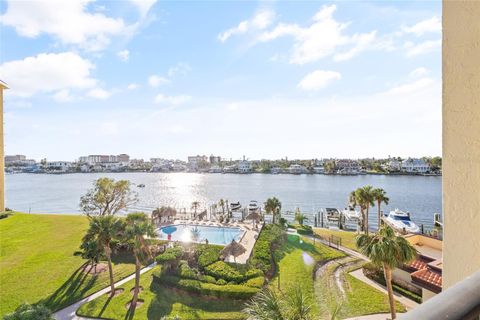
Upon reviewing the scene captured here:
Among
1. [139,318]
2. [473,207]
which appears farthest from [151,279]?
[473,207]

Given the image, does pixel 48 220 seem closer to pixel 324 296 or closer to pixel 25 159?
pixel 324 296

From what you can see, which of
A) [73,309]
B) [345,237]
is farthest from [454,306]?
[345,237]

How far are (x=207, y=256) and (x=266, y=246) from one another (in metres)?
4.51

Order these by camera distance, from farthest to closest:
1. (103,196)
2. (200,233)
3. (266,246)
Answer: (103,196) → (200,233) → (266,246)

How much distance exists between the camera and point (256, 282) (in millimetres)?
A: 16547

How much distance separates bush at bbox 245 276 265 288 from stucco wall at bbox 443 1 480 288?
50.7 feet

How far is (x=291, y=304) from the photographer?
318 inches

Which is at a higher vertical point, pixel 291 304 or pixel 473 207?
pixel 473 207

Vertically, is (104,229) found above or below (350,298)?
above

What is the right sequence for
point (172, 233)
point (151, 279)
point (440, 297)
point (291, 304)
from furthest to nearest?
point (172, 233) < point (151, 279) < point (291, 304) < point (440, 297)

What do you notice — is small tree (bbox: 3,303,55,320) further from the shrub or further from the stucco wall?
the stucco wall

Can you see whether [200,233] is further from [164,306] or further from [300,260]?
[164,306]

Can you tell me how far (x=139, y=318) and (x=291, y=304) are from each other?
9.52 meters

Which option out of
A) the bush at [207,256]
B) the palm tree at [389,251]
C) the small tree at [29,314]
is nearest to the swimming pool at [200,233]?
the bush at [207,256]
